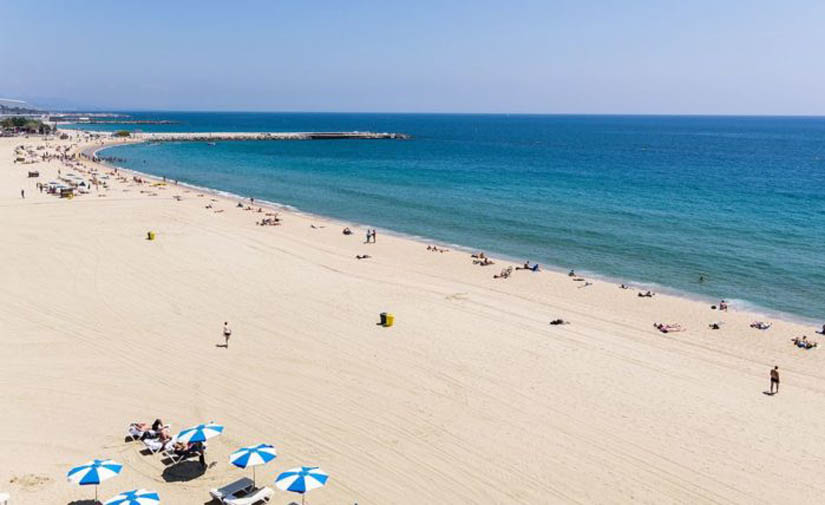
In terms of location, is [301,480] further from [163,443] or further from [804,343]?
[804,343]

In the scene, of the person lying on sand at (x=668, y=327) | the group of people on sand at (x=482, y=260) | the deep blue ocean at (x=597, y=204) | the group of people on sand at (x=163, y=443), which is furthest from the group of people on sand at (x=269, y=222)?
the group of people on sand at (x=163, y=443)

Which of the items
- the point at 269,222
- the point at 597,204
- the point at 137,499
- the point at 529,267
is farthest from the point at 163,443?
the point at 597,204

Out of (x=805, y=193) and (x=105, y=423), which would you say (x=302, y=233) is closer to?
(x=105, y=423)

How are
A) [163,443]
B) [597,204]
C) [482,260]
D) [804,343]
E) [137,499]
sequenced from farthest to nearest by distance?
[597,204]
[482,260]
[804,343]
[163,443]
[137,499]

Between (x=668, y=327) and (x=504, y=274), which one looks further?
(x=504, y=274)

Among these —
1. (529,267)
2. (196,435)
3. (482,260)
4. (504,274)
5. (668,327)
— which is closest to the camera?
(196,435)

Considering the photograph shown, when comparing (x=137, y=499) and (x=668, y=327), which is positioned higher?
(x=668, y=327)

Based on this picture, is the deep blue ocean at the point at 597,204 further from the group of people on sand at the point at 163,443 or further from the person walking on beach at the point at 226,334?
the group of people on sand at the point at 163,443
